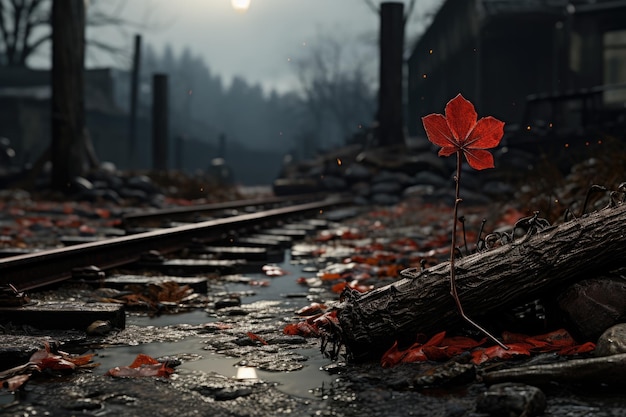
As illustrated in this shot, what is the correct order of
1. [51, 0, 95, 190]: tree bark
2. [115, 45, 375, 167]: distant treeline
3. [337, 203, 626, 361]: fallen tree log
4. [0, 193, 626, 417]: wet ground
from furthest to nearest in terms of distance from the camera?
[115, 45, 375, 167]: distant treeline < [51, 0, 95, 190]: tree bark < [337, 203, 626, 361]: fallen tree log < [0, 193, 626, 417]: wet ground

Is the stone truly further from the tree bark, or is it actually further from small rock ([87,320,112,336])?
the tree bark

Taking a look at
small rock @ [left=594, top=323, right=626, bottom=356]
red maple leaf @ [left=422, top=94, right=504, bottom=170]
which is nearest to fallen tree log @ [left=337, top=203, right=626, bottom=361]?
small rock @ [left=594, top=323, right=626, bottom=356]

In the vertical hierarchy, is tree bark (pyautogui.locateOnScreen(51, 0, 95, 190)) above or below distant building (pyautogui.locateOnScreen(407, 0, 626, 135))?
below

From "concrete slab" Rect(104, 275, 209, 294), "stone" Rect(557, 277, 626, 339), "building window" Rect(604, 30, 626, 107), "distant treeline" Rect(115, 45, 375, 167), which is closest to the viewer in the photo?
"stone" Rect(557, 277, 626, 339)

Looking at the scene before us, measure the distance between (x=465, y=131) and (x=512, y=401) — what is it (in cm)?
102

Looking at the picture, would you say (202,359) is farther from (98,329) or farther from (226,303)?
(226,303)

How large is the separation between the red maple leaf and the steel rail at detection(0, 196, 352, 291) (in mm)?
2493

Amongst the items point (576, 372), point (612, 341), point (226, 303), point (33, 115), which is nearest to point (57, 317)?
point (226, 303)

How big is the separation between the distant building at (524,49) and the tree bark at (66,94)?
7.84 meters

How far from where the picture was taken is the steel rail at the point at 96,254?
3.95 m

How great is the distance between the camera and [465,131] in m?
2.58

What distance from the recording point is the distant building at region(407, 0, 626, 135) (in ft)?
64.2

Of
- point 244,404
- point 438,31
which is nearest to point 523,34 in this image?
point 438,31

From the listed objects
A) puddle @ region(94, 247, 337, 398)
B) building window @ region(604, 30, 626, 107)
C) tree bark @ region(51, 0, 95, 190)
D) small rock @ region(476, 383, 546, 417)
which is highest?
building window @ region(604, 30, 626, 107)
